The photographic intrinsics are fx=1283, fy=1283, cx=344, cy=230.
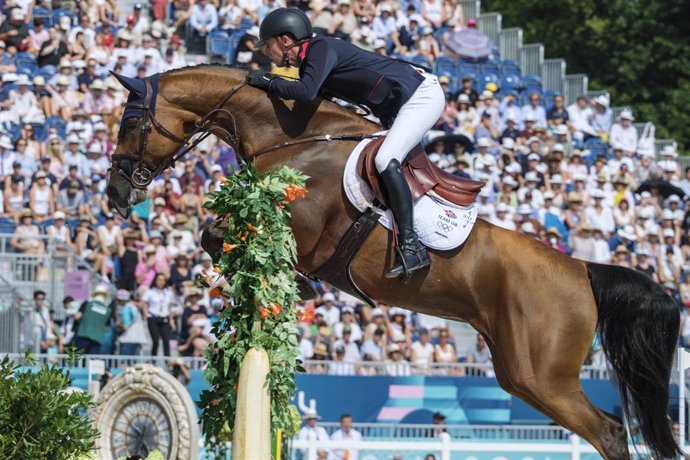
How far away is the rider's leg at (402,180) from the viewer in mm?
7820

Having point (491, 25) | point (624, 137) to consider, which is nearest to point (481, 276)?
point (624, 137)

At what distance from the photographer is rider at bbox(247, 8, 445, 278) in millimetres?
7754

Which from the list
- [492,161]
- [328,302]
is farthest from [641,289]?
[492,161]

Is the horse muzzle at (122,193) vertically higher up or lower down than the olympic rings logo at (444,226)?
higher up

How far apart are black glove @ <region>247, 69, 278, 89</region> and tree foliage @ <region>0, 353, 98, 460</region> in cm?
218

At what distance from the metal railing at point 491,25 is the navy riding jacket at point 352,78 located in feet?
55.2

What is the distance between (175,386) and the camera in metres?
10.2

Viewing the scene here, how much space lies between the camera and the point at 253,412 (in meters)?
Result: 6.87

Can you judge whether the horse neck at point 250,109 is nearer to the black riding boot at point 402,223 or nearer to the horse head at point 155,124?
the horse head at point 155,124

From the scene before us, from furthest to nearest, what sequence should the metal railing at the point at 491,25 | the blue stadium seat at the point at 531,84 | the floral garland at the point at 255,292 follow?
the metal railing at the point at 491,25
the blue stadium seat at the point at 531,84
the floral garland at the point at 255,292

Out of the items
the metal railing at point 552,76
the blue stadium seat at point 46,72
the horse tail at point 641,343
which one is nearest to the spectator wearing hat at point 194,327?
the blue stadium seat at point 46,72

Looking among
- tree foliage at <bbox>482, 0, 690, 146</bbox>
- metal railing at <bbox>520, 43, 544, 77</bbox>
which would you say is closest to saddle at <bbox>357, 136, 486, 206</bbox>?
metal railing at <bbox>520, 43, 544, 77</bbox>

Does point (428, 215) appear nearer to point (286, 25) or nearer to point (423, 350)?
point (286, 25)

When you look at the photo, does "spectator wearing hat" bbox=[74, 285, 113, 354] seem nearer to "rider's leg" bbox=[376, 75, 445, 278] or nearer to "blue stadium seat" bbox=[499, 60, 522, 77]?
"rider's leg" bbox=[376, 75, 445, 278]
